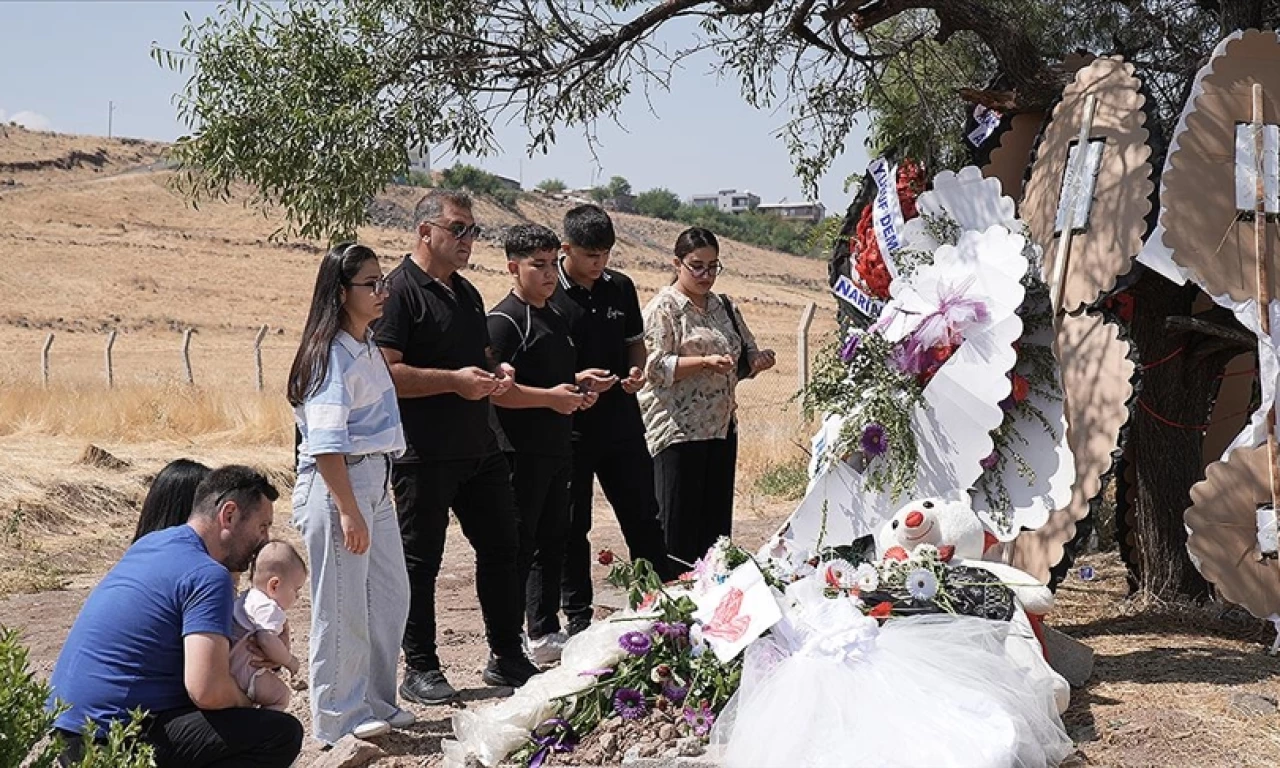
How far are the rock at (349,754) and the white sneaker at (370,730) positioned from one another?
17 cm

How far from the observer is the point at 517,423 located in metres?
6.36

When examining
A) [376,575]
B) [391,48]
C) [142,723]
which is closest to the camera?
[142,723]

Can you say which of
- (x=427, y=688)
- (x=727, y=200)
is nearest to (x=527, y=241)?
(x=427, y=688)

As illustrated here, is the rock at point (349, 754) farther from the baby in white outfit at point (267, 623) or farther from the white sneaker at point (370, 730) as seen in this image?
the baby in white outfit at point (267, 623)

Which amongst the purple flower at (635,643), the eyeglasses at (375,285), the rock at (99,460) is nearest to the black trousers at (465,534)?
the eyeglasses at (375,285)

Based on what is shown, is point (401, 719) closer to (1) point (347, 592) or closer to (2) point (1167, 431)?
(1) point (347, 592)

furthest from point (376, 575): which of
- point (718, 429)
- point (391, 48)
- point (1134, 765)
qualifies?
point (391, 48)

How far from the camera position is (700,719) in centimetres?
481

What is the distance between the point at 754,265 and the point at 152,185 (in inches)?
1108

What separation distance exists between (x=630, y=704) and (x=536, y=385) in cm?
184

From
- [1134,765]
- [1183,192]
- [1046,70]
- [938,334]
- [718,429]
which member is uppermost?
[1046,70]

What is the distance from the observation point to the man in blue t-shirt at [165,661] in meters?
4.08

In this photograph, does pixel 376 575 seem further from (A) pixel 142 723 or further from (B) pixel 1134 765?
(B) pixel 1134 765

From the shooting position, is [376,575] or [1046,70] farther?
[1046,70]
